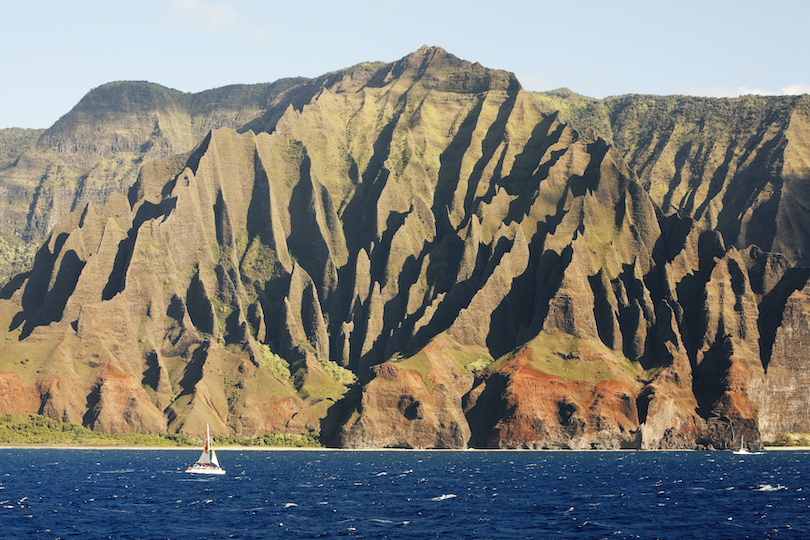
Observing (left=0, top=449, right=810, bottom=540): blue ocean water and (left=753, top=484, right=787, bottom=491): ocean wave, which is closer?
(left=0, top=449, right=810, bottom=540): blue ocean water

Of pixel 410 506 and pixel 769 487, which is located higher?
pixel 769 487

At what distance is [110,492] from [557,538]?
265ft

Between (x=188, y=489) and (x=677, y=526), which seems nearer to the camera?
(x=677, y=526)

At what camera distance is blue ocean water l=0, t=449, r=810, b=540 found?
12362 centimetres

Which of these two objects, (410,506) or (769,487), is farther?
(769,487)

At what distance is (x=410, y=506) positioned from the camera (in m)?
148

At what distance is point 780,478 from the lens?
187 metres

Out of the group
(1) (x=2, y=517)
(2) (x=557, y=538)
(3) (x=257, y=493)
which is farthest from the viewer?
(3) (x=257, y=493)

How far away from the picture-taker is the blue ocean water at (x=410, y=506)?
12362 cm

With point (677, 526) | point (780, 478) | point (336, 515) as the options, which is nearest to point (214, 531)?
point (336, 515)

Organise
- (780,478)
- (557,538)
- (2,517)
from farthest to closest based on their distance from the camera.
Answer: (780,478) < (2,517) < (557,538)

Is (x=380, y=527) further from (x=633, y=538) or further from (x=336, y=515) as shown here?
(x=633, y=538)

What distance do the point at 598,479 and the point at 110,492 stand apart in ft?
276

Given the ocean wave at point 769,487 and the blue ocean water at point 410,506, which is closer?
the blue ocean water at point 410,506
